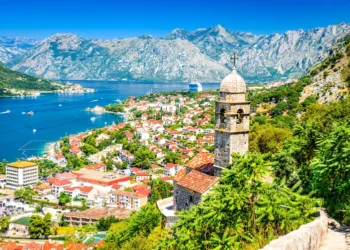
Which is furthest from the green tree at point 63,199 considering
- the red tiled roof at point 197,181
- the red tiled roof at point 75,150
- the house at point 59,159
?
the red tiled roof at point 197,181

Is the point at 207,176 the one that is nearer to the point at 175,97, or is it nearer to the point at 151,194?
the point at 151,194

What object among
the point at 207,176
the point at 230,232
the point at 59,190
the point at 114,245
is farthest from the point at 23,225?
the point at 230,232

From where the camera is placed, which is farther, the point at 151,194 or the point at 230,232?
the point at 151,194

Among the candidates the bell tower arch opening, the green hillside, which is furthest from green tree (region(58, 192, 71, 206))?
the green hillside

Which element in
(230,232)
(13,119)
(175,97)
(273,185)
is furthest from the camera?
(175,97)

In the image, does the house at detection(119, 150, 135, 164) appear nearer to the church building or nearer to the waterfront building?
the waterfront building
